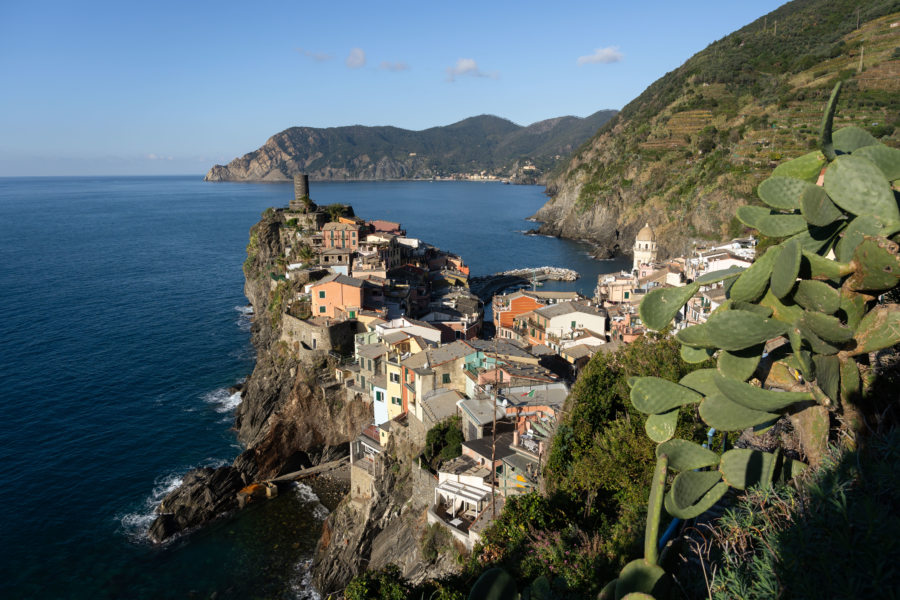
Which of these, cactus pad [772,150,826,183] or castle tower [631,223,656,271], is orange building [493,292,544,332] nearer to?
castle tower [631,223,656,271]

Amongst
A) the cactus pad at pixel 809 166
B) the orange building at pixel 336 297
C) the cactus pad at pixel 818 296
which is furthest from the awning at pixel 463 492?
the orange building at pixel 336 297

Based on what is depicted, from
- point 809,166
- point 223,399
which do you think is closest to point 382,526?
point 809,166

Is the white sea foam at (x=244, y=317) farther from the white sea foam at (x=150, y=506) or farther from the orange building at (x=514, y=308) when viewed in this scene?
the orange building at (x=514, y=308)

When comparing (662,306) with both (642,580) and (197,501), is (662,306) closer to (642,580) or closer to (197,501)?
(642,580)

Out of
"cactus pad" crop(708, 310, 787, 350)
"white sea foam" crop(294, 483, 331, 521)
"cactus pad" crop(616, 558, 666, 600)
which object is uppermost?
"cactus pad" crop(708, 310, 787, 350)

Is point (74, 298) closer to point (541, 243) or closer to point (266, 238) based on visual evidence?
point (266, 238)

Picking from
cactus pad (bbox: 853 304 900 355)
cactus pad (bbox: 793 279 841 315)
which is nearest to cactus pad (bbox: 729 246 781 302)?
cactus pad (bbox: 793 279 841 315)
